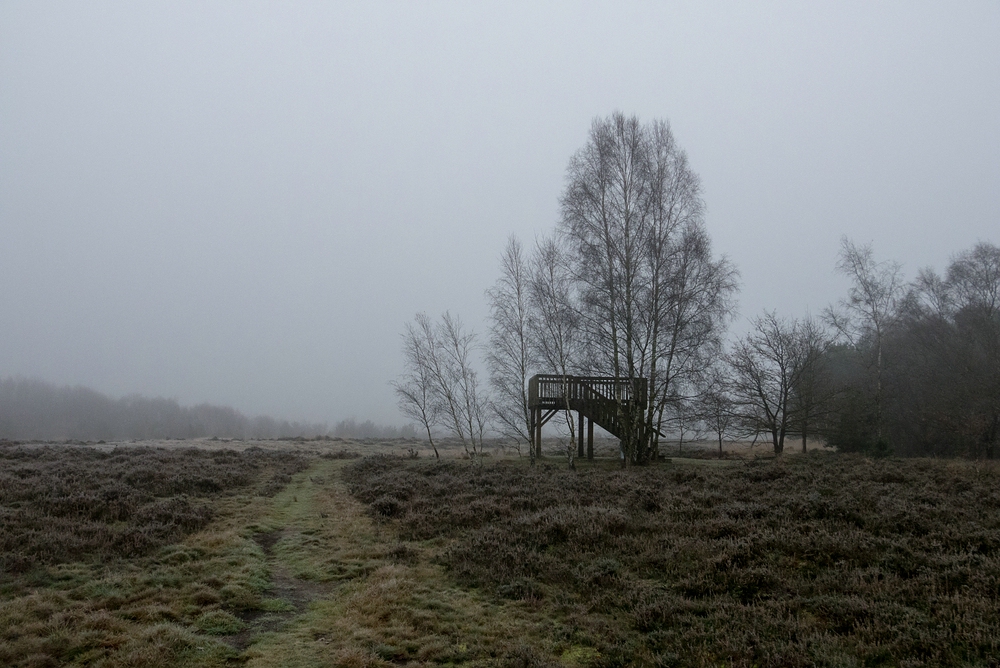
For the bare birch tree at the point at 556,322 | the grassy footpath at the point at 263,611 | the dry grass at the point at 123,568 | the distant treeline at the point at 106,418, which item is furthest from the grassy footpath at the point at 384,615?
the distant treeline at the point at 106,418

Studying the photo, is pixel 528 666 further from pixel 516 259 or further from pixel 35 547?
pixel 516 259

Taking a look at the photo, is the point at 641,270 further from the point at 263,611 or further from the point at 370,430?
the point at 370,430

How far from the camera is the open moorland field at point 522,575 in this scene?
220 inches

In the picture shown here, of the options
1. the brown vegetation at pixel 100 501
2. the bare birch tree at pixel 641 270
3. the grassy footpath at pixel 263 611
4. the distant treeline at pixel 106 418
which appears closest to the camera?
the grassy footpath at pixel 263 611

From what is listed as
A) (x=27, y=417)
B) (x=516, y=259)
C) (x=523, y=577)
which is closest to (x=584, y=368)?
(x=516, y=259)

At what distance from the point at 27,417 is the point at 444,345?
48.9 meters

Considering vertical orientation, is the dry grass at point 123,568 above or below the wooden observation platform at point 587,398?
below

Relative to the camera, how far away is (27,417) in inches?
2042

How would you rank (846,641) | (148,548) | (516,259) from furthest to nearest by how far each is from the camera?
(516,259), (148,548), (846,641)

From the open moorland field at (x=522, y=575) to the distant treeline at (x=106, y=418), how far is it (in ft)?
140

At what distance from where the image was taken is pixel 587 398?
2278 centimetres

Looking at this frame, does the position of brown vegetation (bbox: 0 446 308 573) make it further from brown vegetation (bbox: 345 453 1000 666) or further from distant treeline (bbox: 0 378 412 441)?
distant treeline (bbox: 0 378 412 441)

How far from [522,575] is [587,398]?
49.3ft

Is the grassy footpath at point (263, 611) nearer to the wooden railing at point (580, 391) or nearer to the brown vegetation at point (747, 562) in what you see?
the brown vegetation at point (747, 562)
